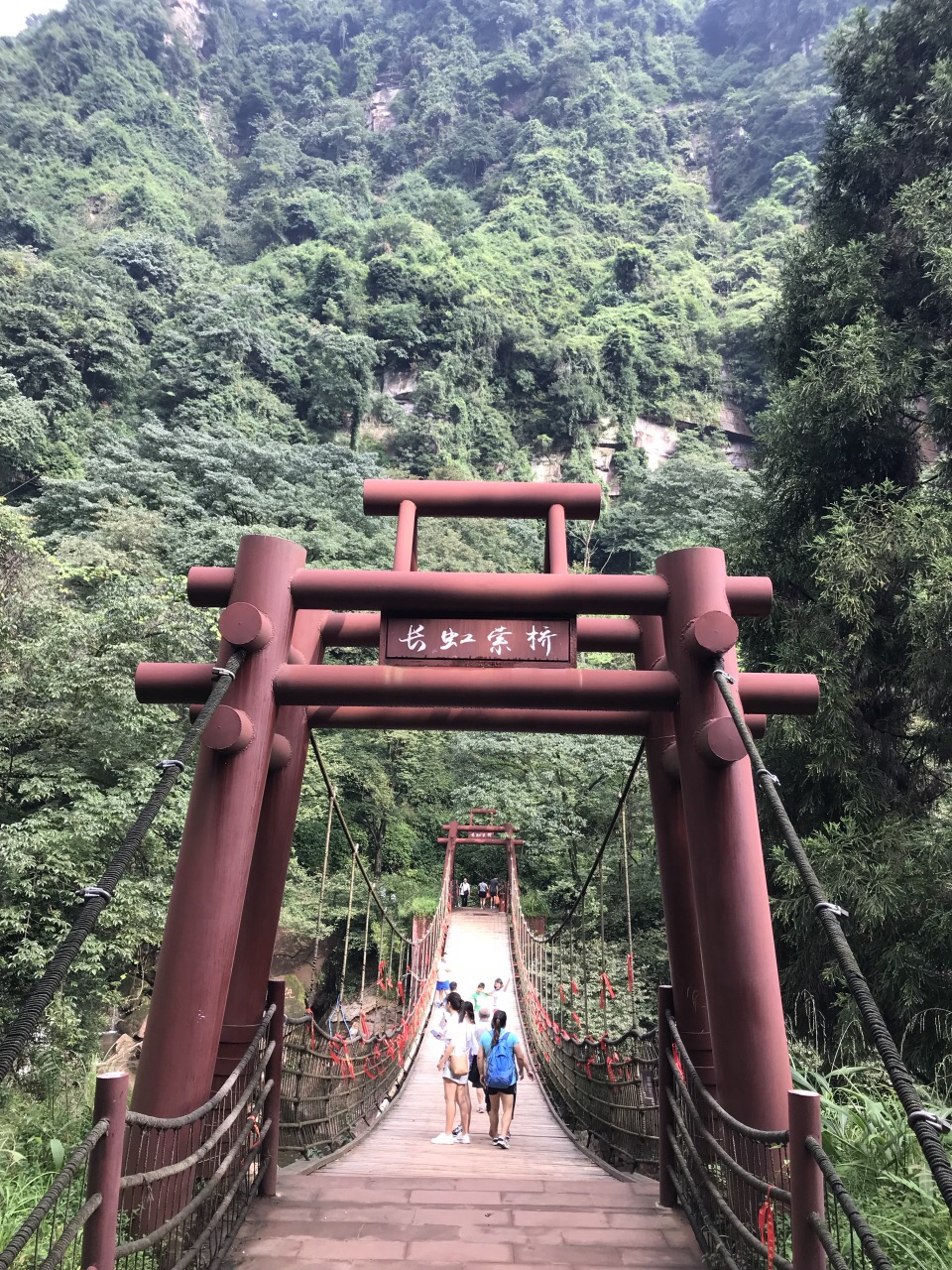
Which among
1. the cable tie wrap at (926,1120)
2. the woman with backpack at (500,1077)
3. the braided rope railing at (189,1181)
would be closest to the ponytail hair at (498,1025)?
the woman with backpack at (500,1077)

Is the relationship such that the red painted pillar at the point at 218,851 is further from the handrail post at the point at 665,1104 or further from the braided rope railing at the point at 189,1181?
the handrail post at the point at 665,1104

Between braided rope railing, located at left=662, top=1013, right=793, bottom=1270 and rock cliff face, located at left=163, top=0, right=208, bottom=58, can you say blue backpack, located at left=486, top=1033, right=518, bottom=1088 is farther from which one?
rock cliff face, located at left=163, top=0, right=208, bottom=58

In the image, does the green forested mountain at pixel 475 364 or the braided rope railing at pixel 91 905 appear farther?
the green forested mountain at pixel 475 364

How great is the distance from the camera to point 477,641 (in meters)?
3.00

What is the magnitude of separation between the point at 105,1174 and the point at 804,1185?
128 centimetres

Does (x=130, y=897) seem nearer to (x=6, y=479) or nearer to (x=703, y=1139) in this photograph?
(x=703, y=1139)

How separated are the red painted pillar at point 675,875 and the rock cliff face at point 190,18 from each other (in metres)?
55.6

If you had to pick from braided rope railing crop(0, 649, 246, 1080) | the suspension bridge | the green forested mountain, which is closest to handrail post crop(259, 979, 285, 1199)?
the suspension bridge

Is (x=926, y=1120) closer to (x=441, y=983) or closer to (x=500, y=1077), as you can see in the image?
(x=500, y=1077)

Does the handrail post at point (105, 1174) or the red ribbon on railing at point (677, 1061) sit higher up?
the red ribbon on railing at point (677, 1061)

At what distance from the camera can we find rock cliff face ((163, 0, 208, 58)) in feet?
149

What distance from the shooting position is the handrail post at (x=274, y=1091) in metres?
2.74

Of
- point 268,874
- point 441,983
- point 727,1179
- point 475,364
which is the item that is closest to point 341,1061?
point 268,874

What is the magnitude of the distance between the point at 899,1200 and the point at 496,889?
14714mm
